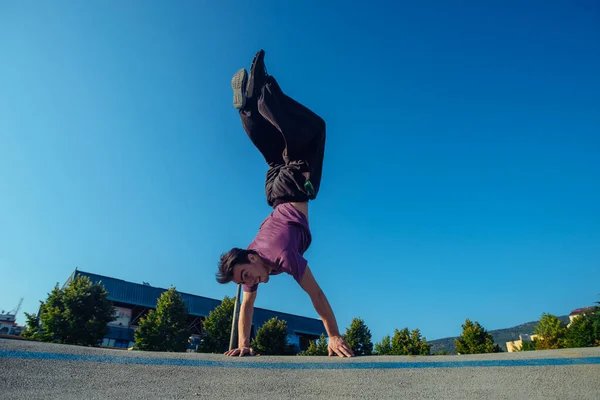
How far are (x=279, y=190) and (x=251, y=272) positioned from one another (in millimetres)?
1537

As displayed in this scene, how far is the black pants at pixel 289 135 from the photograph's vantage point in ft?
20.0

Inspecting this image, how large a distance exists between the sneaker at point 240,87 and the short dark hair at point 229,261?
102 inches

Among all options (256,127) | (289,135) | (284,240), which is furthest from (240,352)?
(256,127)

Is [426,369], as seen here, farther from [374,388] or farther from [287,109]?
[287,109]

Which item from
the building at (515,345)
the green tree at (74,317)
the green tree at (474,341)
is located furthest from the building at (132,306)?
the building at (515,345)

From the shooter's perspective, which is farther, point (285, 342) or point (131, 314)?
point (131, 314)

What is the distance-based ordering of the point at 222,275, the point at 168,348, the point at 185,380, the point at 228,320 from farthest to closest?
the point at 228,320
the point at 168,348
the point at 222,275
the point at 185,380

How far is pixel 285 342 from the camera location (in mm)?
24281

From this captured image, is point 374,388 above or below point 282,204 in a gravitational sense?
below

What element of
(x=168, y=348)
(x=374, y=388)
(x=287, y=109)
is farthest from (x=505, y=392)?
(x=168, y=348)

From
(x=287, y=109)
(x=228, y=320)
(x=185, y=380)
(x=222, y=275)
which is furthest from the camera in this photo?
(x=228, y=320)

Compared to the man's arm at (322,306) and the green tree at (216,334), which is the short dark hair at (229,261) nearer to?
the man's arm at (322,306)

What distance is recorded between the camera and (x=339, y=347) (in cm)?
525

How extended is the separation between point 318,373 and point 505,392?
177 centimetres
